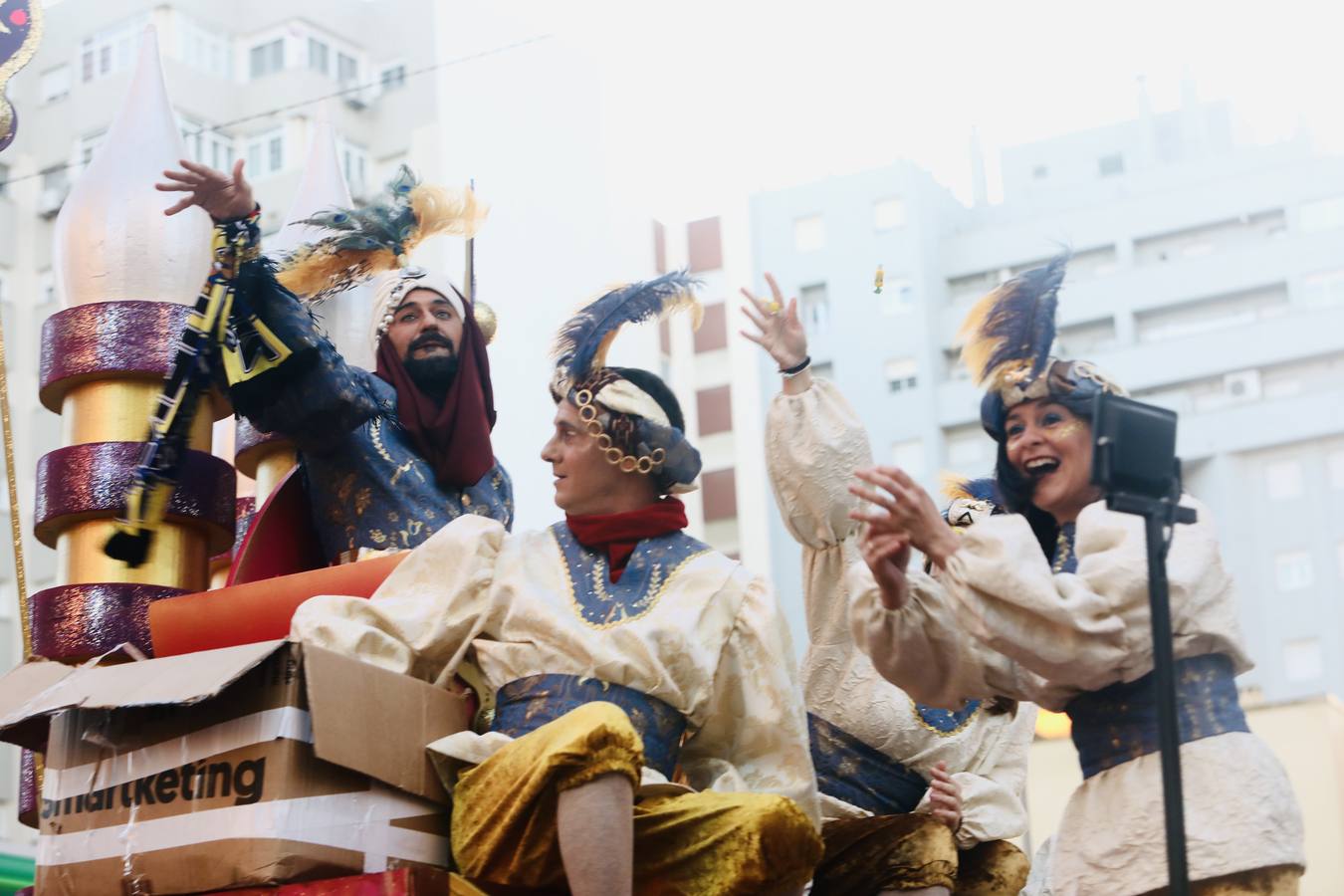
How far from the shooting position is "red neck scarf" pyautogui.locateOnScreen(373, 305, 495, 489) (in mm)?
4906

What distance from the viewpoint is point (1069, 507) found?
3.75 m

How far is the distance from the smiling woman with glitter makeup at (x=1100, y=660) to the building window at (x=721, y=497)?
70.9 feet

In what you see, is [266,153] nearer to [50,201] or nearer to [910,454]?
[50,201]

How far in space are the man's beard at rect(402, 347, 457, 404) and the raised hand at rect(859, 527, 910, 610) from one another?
6.03 ft

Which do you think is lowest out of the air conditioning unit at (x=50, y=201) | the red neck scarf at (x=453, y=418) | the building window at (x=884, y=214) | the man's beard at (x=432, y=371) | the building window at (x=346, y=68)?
the red neck scarf at (x=453, y=418)

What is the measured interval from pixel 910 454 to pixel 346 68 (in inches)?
419

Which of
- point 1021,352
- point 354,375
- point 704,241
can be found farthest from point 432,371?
point 704,241

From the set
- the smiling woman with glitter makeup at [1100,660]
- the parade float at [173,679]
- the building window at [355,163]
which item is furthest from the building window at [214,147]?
the smiling woman with glitter makeup at [1100,660]

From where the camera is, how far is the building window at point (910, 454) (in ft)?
90.1

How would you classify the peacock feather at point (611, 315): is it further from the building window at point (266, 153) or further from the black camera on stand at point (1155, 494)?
the building window at point (266, 153)

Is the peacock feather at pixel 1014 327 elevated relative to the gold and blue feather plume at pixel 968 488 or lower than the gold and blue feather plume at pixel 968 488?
elevated

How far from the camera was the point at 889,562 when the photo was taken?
11.2 ft

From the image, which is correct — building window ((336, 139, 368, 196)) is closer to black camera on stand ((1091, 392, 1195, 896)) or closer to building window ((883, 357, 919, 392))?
building window ((883, 357, 919, 392))

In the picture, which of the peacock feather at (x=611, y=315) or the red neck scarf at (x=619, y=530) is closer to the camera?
the red neck scarf at (x=619, y=530)
